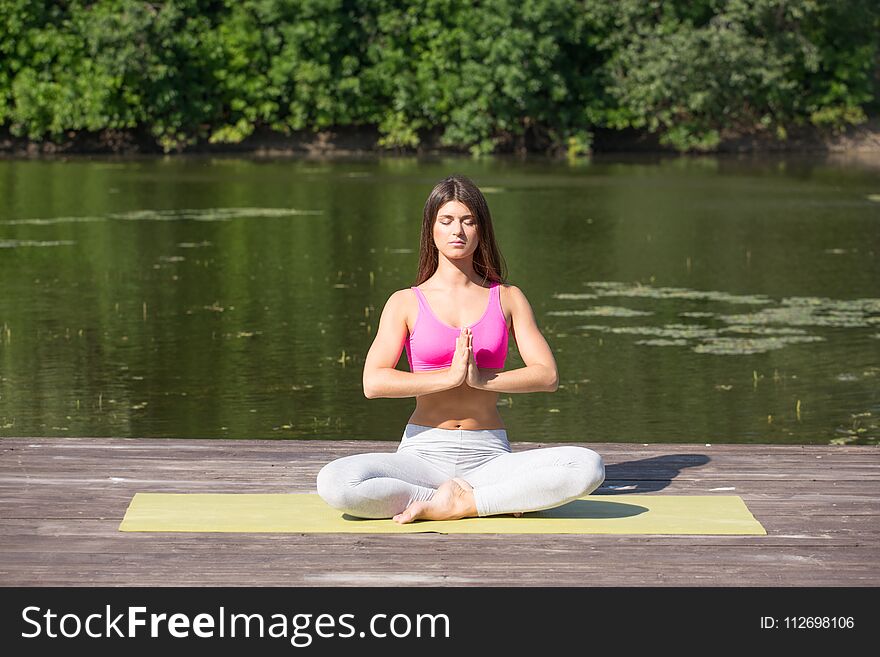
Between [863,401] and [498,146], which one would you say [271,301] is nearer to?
[863,401]

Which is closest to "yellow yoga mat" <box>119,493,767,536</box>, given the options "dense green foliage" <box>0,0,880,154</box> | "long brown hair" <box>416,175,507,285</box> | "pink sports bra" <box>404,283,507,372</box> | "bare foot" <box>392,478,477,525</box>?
"bare foot" <box>392,478,477,525</box>

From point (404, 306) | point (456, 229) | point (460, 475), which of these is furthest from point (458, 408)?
point (456, 229)

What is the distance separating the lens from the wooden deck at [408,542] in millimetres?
4746

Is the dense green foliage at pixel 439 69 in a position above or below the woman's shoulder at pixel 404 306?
above

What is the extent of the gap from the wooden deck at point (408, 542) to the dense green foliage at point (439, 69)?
30.7m

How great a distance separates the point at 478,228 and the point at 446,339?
39 cm

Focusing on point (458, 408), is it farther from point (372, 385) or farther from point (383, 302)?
point (383, 302)

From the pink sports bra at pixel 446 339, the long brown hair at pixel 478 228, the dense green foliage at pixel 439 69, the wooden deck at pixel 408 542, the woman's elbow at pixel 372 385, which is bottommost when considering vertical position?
the wooden deck at pixel 408 542

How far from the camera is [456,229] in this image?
18.1ft

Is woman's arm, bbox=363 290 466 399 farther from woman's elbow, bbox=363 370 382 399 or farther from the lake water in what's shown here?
the lake water

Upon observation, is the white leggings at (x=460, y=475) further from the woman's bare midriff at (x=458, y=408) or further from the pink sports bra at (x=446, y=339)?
the pink sports bra at (x=446, y=339)

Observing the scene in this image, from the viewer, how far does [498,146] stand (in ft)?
129

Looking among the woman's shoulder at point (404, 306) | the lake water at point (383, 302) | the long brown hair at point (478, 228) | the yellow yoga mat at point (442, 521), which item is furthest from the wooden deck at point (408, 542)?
the lake water at point (383, 302)

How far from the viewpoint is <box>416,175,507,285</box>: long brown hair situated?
552 centimetres
